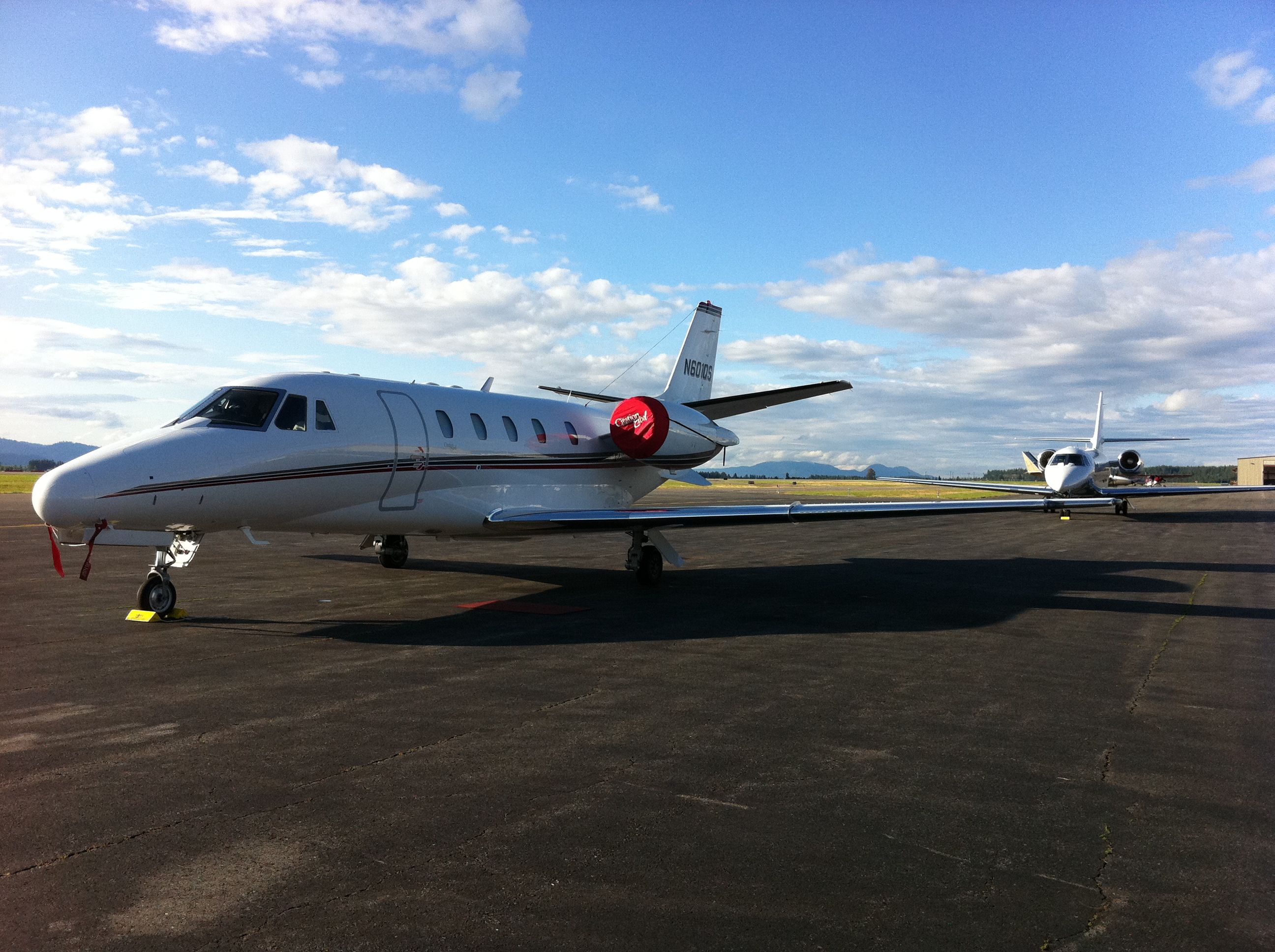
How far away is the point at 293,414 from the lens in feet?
34.3

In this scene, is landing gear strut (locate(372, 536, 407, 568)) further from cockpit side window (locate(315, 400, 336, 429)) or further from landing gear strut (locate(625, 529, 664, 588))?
cockpit side window (locate(315, 400, 336, 429))

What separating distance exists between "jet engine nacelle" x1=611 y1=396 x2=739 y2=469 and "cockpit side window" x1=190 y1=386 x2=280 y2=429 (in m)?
6.93

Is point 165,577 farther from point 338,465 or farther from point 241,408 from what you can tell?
point 338,465

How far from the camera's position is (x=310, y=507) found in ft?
34.9

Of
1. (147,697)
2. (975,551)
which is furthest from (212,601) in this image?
(975,551)

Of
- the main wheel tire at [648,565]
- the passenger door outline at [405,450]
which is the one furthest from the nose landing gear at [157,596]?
the main wheel tire at [648,565]

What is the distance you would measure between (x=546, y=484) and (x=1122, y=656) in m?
8.97

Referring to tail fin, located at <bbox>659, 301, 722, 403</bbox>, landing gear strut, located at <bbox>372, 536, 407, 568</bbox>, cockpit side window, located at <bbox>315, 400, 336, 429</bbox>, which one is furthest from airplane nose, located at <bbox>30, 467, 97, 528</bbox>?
tail fin, located at <bbox>659, 301, 722, 403</bbox>

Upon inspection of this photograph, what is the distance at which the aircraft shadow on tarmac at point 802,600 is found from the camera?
981 cm

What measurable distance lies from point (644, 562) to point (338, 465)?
536 centimetres

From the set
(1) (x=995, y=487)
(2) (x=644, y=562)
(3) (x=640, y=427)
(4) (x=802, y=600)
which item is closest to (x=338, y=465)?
(2) (x=644, y=562)

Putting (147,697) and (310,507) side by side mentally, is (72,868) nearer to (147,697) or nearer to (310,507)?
(147,697)

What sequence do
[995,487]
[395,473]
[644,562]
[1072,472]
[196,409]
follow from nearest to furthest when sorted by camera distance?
[196,409]
[395,473]
[644,562]
[1072,472]
[995,487]

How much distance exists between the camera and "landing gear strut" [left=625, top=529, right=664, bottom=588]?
45.7 feet
